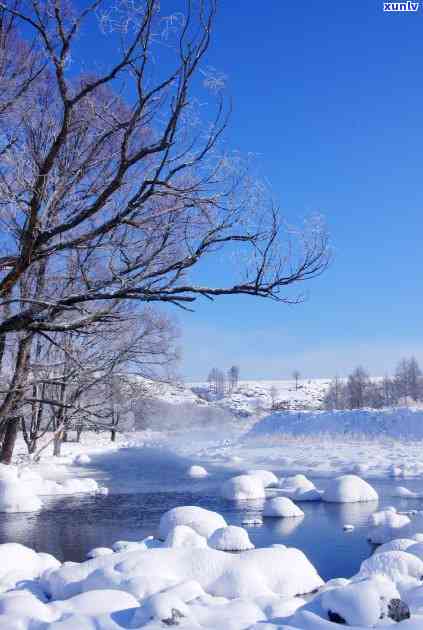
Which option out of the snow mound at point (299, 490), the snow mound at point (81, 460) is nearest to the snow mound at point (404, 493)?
the snow mound at point (299, 490)

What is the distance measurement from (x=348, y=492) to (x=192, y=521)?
532 cm

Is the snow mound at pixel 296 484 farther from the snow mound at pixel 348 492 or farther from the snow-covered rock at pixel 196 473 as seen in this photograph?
the snow-covered rock at pixel 196 473

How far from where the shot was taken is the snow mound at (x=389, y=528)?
10242 millimetres

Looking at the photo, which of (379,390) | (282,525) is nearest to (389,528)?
(282,525)

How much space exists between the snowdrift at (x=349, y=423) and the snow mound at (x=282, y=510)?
17201 millimetres

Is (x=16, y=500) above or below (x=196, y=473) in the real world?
below

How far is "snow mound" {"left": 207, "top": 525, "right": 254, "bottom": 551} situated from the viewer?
9.30m

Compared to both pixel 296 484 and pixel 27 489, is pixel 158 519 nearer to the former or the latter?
pixel 27 489

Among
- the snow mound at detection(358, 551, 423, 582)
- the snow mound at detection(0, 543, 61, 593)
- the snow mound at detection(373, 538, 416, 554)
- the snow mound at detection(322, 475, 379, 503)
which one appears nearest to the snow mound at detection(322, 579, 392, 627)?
the snow mound at detection(358, 551, 423, 582)

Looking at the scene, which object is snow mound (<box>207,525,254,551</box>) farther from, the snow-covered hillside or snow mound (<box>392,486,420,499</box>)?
the snow-covered hillside

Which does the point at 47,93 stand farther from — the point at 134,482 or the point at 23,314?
the point at 134,482

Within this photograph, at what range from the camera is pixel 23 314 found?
5.04 metres

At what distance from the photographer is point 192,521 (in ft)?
34.2

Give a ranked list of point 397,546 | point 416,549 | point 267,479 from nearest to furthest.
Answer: point 416,549, point 397,546, point 267,479
